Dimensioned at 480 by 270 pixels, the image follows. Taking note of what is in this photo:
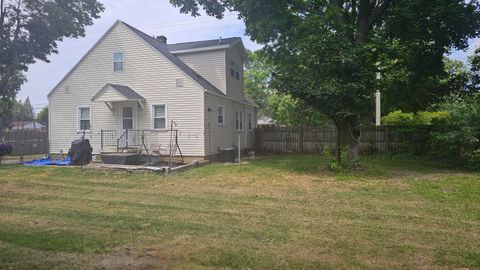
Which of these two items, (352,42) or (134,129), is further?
(134,129)

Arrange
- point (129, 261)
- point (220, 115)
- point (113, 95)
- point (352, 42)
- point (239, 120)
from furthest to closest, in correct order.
Answer: point (239, 120) → point (220, 115) → point (113, 95) → point (352, 42) → point (129, 261)

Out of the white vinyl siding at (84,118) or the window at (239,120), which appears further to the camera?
the window at (239,120)

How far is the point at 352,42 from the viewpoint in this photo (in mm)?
12570

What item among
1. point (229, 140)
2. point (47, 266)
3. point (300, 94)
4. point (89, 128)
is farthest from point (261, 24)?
point (47, 266)

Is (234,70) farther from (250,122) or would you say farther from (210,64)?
(250,122)

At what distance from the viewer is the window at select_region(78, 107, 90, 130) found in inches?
675

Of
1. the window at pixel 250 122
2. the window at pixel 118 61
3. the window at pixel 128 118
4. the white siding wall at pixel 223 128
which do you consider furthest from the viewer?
the window at pixel 250 122

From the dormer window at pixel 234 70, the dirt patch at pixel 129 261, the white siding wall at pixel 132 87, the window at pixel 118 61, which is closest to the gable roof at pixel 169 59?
the white siding wall at pixel 132 87

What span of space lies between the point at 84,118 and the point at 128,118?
2.46 meters

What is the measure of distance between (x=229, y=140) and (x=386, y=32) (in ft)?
28.4

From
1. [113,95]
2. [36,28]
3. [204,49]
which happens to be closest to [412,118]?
[204,49]

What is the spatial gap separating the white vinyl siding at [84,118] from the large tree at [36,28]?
8843 millimetres

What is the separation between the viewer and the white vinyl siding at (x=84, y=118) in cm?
1712

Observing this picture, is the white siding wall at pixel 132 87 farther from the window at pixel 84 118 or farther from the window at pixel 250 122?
the window at pixel 250 122
